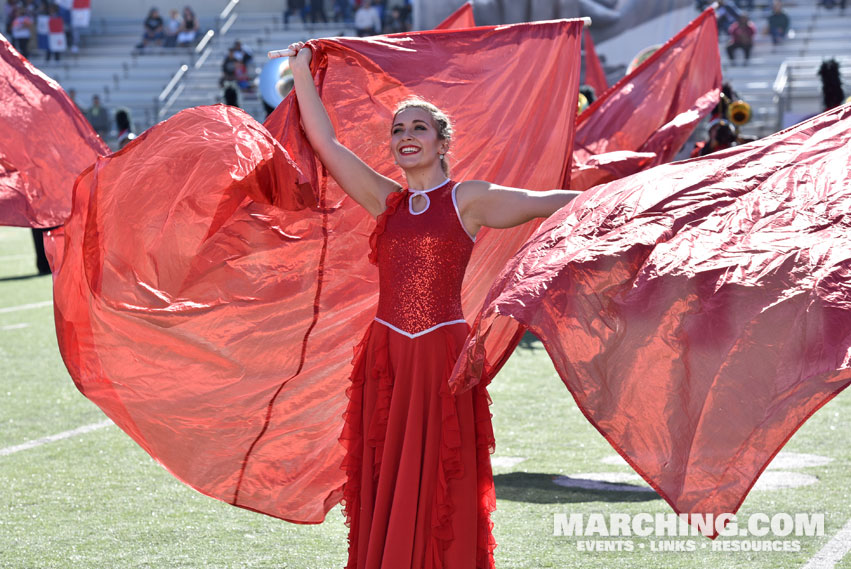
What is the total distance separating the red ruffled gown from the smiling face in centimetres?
10

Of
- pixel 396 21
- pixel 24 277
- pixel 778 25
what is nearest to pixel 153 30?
pixel 396 21

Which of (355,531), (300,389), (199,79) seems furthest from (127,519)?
(199,79)

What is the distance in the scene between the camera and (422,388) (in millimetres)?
3467

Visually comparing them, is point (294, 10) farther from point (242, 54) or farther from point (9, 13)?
point (9, 13)

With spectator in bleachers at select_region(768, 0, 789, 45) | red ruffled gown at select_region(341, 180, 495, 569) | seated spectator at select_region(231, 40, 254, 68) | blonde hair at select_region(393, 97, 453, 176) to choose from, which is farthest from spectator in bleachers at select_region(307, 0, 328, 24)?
red ruffled gown at select_region(341, 180, 495, 569)

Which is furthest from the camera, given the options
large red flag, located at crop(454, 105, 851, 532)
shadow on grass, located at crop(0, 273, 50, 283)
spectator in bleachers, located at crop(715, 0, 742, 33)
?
spectator in bleachers, located at crop(715, 0, 742, 33)

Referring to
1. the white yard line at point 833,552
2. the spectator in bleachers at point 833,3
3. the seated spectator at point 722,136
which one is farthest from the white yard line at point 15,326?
the spectator in bleachers at point 833,3

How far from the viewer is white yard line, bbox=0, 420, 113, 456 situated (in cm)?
605

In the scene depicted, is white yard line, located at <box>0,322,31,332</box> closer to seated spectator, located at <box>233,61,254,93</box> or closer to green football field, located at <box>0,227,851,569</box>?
green football field, located at <box>0,227,851,569</box>

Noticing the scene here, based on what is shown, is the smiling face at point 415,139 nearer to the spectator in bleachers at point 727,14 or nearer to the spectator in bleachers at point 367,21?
the spectator in bleachers at point 727,14

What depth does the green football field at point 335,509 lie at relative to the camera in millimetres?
4301

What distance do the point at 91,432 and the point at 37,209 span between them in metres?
2.69

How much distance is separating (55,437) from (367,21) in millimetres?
19367

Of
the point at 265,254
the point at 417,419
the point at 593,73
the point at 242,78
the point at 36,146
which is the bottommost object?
the point at 242,78
